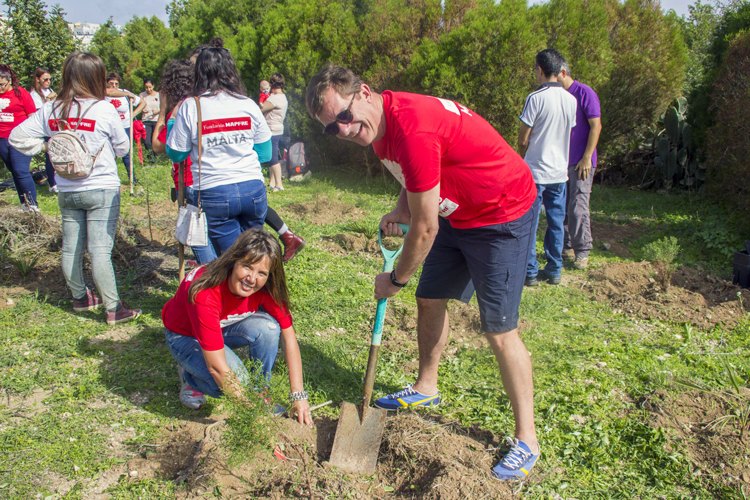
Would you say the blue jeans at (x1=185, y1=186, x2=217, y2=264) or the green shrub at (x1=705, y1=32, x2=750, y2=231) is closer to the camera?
the blue jeans at (x1=185, y1=186, x2=217, y2=264)

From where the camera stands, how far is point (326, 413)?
3383 mm

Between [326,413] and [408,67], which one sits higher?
[408,67]

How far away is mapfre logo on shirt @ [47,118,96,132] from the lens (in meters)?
4.12

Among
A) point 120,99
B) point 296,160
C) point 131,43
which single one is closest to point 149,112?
point 120,99

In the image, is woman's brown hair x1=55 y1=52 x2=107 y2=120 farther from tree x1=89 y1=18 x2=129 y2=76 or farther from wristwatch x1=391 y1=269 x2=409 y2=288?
tree x1=89 y1=18 x2=129 y2=76

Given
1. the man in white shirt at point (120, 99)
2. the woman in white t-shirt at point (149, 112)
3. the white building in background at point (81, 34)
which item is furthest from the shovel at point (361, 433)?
the white building in background at point (81, 34)

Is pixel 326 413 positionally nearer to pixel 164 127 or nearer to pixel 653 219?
pixel 164 127

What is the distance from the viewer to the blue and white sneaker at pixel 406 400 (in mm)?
3381

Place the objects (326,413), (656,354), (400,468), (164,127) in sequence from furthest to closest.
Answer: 1. (164,127)
2. (656,354)
3. (326,413)
4. (400,468)

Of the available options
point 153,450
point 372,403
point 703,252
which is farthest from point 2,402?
point 703,252

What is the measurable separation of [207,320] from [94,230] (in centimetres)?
182

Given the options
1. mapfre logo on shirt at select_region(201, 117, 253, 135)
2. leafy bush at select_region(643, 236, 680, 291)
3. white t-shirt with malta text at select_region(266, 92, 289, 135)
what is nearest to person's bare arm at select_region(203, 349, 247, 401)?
mapfre logo on shirt at select_region(201, 117, 253, 135)

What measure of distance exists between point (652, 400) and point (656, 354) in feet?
2.60

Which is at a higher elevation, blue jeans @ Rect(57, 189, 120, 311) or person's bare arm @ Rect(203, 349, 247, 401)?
blue jeans @ Rect(57, 189, 120, 311)
